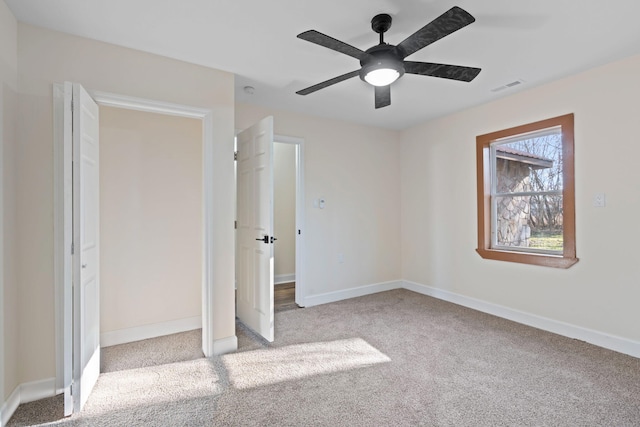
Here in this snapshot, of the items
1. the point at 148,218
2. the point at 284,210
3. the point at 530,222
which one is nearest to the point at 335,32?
the point at 148,218

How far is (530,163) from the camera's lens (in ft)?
11.2

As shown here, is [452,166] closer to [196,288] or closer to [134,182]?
[196,288]

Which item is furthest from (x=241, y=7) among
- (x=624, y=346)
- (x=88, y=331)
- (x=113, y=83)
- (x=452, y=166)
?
(x=624, y=346)

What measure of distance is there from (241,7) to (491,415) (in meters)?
2.85

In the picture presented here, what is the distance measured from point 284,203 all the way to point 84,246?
11.4 feet

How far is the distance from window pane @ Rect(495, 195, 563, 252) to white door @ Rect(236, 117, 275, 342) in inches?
108

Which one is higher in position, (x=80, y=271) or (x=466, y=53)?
(x=466, y=53)

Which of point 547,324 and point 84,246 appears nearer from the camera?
point 84,246

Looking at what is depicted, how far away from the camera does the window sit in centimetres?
302

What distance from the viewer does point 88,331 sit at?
2.05 m

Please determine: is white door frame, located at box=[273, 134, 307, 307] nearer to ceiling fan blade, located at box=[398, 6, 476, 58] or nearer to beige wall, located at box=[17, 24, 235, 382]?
beige wall, located at box=[17, 24, 235, 382]

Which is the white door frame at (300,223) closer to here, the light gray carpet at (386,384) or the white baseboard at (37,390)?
the light gray carpet at (386,384)

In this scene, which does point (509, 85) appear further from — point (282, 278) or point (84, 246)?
point (282, 278)

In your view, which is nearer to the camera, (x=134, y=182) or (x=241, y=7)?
(x=241, y=7)
